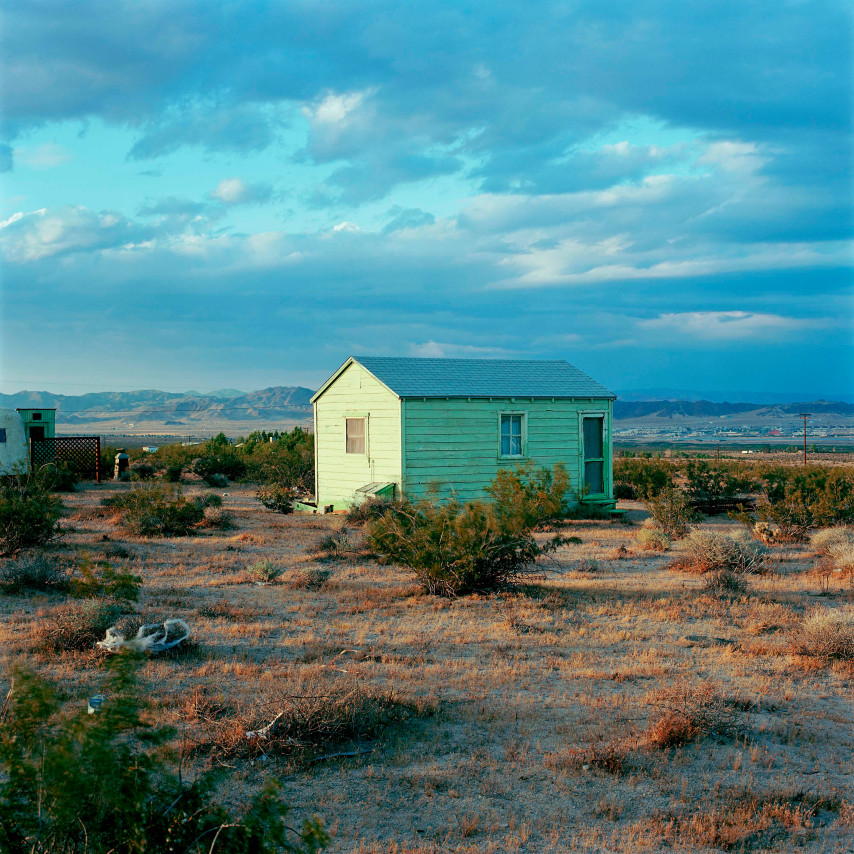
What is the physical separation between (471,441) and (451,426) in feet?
1.86

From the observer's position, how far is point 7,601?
868 cm

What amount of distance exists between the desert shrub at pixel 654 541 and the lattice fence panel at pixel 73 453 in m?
18.9

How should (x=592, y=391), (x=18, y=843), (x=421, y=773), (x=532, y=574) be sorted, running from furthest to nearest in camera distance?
(x=592, y=391) → (x=532, y=574) → (x=421, y=773) → (x=18, y=843)

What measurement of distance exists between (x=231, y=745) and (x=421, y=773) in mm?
1152

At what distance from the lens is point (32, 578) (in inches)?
363

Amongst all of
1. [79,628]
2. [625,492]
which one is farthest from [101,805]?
[625,492]

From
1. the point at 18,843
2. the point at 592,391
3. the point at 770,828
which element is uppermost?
the point at 592,391

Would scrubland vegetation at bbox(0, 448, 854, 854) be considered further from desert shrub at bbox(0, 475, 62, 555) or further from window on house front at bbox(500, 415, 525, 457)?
window on house front at bbox(500, 415, 525, 457)

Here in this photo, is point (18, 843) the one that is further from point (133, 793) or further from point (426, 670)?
Result: point (426, 670)

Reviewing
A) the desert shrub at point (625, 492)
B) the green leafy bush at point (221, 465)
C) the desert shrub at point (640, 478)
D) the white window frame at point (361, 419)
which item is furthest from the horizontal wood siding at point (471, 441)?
the green leafy bush at point (221, 465)

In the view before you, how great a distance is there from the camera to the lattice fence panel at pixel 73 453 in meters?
26.1

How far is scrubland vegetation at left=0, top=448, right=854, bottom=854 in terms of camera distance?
3000 mm

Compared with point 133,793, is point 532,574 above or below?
below

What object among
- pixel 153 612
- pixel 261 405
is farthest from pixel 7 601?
pixel 261 405
